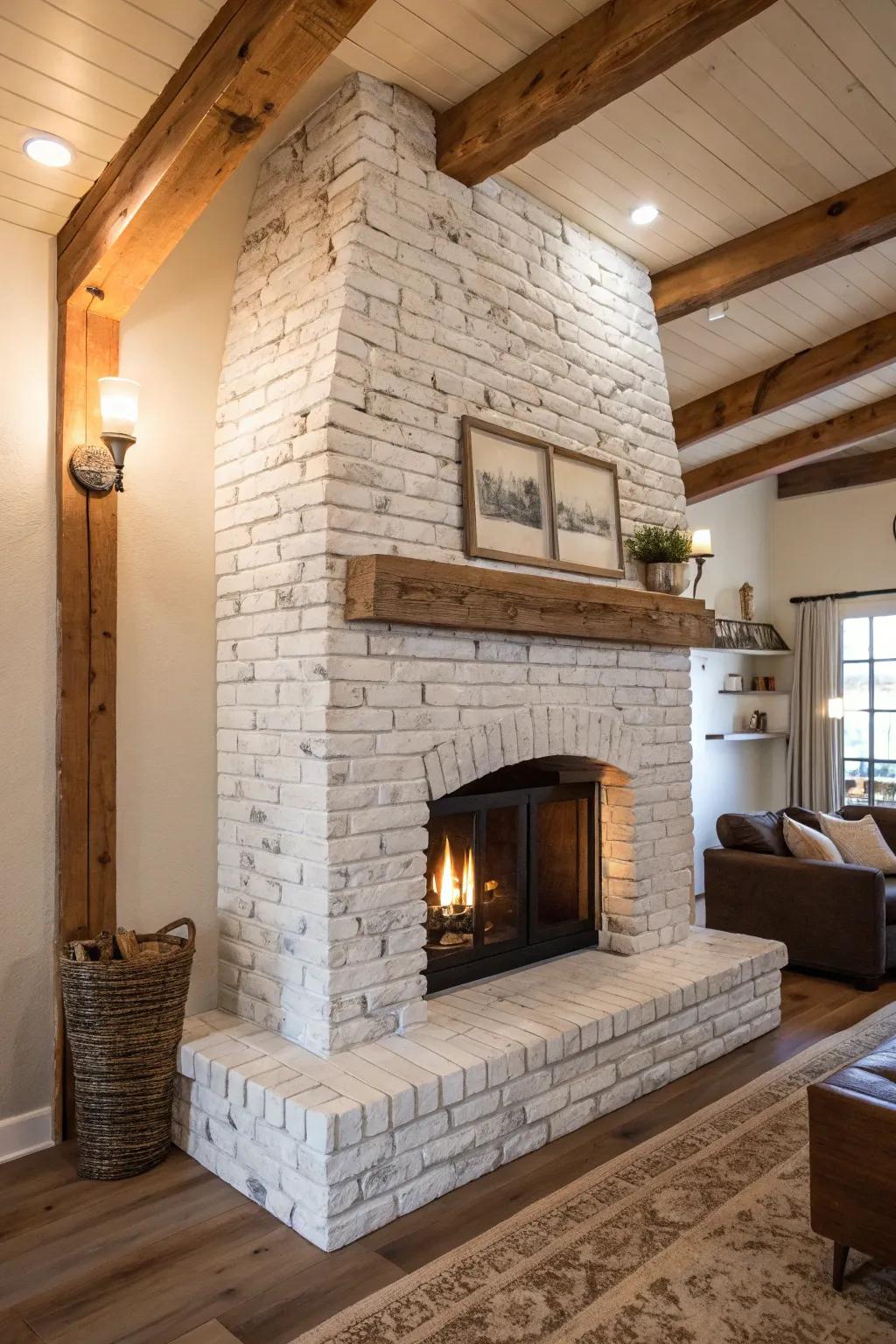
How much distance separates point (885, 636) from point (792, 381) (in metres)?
2.46

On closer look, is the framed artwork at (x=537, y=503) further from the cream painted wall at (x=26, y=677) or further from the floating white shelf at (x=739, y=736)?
the floating white shelf at (x=739, y=736)

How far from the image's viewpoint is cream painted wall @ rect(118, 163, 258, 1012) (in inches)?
118

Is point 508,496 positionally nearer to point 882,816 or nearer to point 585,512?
point 585,512

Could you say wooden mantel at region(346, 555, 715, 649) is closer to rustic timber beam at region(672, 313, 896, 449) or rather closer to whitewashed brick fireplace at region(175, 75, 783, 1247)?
whitewashed brick fireplace at region(175, 75, 783, 1247)

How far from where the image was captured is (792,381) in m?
4.99

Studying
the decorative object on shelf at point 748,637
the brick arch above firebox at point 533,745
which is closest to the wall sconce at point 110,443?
the brick arch above firebox at point 533,745

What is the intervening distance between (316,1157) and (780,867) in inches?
126

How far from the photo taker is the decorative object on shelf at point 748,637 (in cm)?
650

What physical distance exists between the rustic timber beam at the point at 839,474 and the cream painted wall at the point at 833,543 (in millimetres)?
47

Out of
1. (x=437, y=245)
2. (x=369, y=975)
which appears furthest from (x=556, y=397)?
(x=369, y=975)

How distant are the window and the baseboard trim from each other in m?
5.75

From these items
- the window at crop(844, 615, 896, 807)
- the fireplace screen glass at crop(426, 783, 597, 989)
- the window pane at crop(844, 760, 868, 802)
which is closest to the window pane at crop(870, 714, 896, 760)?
the window at crop(844, 615, 896, 807)

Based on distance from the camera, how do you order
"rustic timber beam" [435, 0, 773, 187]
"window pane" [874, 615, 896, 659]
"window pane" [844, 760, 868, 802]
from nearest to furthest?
"rustic timber beam" [435, 0, 773, 187], "window pane" [874, 615, 896, 659], "window pane" [844, 760, 868, 802]

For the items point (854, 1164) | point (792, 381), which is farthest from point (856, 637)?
point (854, 1164)
